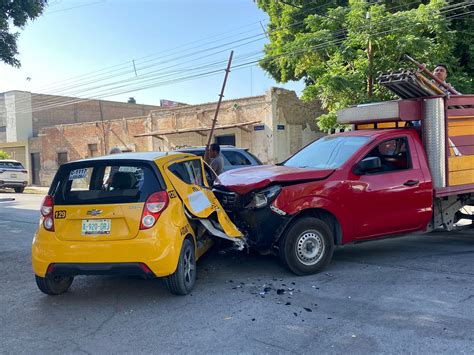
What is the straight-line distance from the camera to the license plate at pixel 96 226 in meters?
4.80

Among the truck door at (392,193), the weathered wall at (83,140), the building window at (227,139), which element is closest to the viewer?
the truck door at (392,193)

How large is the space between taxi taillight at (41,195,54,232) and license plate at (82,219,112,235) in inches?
16.8

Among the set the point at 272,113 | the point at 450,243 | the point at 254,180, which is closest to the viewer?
the point at 254,180

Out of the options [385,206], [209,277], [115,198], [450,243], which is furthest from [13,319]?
[450,243]

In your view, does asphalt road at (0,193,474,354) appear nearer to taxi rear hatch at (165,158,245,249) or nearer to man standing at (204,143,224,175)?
taxi rear hatch at (165,158,245,249)

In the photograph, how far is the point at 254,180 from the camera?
19.5 ft

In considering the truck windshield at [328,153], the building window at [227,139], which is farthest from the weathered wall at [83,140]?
the truck windshield at [328,153]

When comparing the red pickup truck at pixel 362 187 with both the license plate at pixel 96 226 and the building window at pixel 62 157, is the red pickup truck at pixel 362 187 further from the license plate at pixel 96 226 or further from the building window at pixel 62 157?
the building window at pixel 62 157

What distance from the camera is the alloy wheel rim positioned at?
5746 mm

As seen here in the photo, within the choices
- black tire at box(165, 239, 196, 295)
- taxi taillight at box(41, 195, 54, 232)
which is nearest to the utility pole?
black tire at box(165, 239, 196, 295)

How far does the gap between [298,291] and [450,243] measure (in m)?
3.78

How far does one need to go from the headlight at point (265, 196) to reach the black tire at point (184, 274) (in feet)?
3.16

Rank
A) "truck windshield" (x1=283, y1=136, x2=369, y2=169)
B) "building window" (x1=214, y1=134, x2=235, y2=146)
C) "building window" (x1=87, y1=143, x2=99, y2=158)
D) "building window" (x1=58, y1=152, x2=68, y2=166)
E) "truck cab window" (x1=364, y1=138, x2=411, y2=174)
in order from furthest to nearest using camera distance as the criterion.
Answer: "building window" (x1=58, y1=152, x2=68, y2=166) → "building window" (x1=87, y1=143, x2=99, y2=158) → "building window" (x1=214, y1=134, x2=235, y2=146) → "truck cab window" (x1=364, y1=138, x2=411, y2=174) → "truck windshield" (x1=283, y1=136, x2=369, y2=169)

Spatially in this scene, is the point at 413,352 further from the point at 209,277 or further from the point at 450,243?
Answer: the point at 450,243
